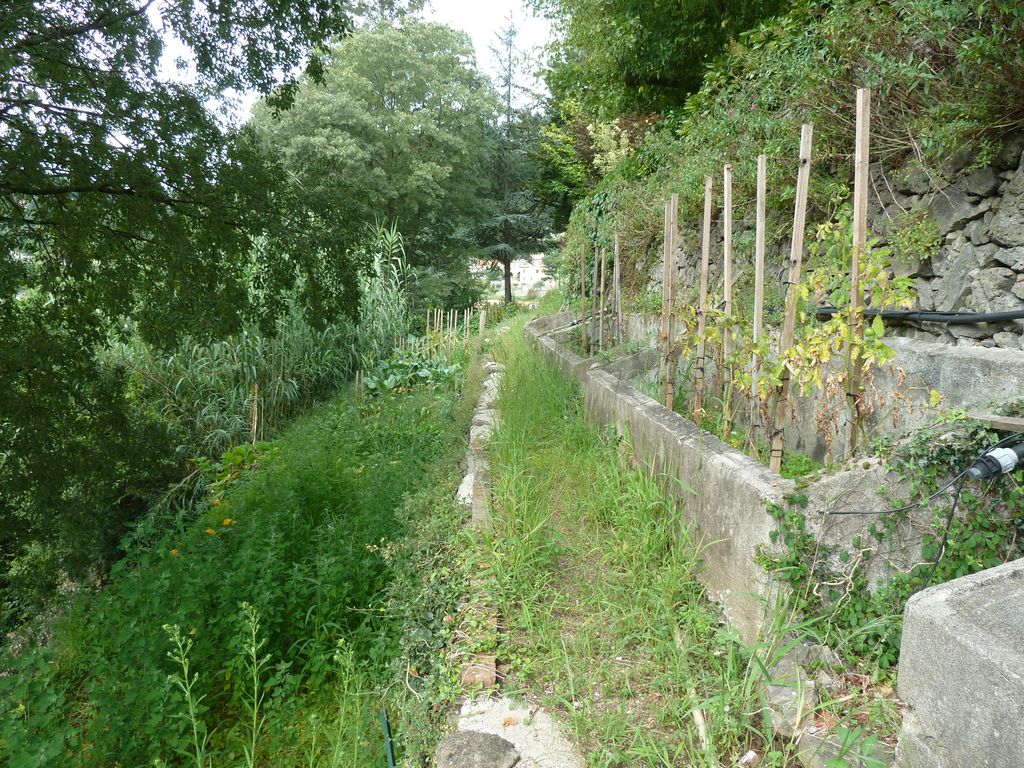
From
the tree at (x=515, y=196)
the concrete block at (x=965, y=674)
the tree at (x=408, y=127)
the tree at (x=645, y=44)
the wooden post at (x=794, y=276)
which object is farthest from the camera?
the tree at (x=515, y=196)

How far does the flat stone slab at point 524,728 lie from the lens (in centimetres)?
192

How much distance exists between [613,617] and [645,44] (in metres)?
9.11

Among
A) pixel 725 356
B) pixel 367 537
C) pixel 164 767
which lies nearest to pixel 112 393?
pixel 367 537

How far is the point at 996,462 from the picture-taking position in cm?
192

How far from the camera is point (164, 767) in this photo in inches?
88.7

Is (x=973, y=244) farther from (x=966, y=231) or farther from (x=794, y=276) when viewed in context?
(x=794, y=276)

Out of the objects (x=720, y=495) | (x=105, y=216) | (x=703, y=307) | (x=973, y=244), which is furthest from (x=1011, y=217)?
(x=105, y=216)

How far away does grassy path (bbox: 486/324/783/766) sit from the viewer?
193 centimetres

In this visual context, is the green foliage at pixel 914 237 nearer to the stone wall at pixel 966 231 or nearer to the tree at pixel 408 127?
the stone wall at pixel 966 231

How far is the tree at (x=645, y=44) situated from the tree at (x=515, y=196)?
1252 cm

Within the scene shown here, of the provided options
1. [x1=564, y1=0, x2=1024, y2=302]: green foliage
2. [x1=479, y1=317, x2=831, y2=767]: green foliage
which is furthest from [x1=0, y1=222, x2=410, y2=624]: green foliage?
[x1=564, y1=0, x2=1024, y2=302]: green foliage

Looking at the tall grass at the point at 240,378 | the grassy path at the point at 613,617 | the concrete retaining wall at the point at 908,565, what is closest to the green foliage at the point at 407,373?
the tall grass at the point at 240,378

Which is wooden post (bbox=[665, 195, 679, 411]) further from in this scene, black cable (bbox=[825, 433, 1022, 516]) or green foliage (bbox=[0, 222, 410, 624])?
green foliage (bbox=[0, 222, 410, 624])

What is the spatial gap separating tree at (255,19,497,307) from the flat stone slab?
53.5 feet
